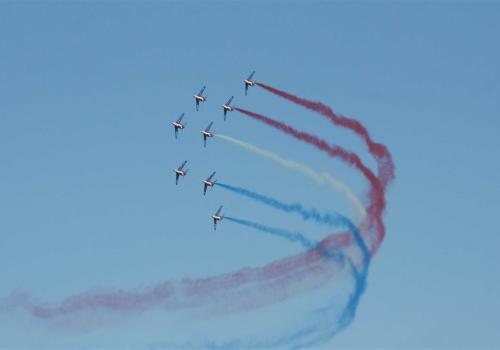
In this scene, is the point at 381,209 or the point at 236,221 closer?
the point at 381,209

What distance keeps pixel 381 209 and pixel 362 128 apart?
8212 mm

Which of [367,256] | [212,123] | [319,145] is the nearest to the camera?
[367,256]

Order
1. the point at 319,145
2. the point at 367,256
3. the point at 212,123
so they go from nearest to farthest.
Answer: the point at 367,256 < the point at 319,145 < the point at 212,123

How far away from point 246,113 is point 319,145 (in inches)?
323

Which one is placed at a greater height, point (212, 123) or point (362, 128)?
point (212, 123)

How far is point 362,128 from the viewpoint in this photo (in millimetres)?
93250

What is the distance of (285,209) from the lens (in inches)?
3760

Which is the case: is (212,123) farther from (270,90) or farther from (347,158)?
(347,158)

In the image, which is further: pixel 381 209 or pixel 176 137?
pixel 176 137

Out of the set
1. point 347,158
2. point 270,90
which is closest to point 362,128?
point 347,158

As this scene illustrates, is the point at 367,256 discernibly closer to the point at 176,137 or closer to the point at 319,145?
the point at 319,145

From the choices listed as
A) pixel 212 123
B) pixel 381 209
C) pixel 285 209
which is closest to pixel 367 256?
pixel 381 209

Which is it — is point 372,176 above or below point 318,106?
below

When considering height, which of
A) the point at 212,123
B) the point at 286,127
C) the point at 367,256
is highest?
the point at 212,123
